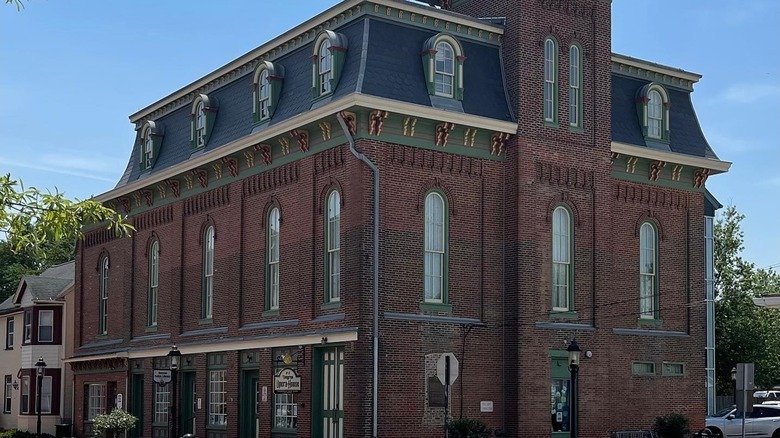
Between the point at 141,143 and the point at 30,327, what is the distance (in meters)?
16.7

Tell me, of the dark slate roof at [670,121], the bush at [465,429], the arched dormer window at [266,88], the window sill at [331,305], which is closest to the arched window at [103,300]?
the arched dormer window at [266,88]

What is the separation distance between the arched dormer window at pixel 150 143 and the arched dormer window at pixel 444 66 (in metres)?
15.1

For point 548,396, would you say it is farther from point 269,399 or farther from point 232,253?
point 232,253

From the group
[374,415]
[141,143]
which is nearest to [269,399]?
[374,415]

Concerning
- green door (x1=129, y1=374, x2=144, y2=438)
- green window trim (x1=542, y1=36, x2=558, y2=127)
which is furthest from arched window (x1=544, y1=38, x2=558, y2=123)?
green door (x1=129, y1=374, x2=144, y2=438)

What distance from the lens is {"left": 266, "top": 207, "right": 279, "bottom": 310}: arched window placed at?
1310 inches

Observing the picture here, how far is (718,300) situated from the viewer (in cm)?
6488

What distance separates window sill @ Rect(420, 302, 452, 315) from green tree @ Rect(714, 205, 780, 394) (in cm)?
3786

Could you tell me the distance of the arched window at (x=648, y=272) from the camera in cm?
3525

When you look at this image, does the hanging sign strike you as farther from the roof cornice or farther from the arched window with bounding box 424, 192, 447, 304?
the roof cornice

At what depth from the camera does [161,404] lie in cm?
3947

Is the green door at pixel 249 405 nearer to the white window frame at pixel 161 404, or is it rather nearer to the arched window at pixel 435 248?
the white window frame at pixel 161 404

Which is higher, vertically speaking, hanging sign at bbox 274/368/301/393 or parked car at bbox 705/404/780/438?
hanging sign at bbox 274/368/301/393

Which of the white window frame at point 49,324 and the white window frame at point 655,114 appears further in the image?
the white window frame at point 49,324
